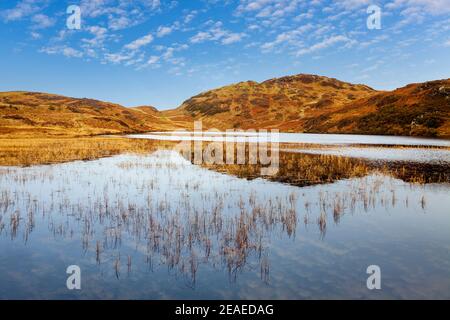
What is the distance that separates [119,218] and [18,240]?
4.24m

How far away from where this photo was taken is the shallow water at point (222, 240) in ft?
33.9

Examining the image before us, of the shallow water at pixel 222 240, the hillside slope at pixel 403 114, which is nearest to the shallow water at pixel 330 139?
the hillside slope at pixel 403 114

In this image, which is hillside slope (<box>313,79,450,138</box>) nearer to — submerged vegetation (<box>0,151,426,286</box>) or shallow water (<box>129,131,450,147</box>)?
shallow water (<box>129,131,450,147</box>)

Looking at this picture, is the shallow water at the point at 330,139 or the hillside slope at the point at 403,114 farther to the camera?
the hillside slope at the point at 403,114

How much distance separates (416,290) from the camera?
1006cm

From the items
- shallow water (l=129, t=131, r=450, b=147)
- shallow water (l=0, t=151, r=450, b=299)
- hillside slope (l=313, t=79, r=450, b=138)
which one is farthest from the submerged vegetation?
hillside slope (l=313, t=79, r=450, b=138)

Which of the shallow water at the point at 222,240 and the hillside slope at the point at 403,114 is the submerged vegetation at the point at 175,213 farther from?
the hillside slope at the point at 403,114

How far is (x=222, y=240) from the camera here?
14016mm

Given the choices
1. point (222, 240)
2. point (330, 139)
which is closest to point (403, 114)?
point (330, 139)

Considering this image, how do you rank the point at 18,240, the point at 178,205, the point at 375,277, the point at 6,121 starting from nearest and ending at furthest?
1. the point at 375,277
2. the point at 18,240
3. the point at 178,205
4. the point at 6,121

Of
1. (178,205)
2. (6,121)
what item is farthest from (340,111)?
(178,205)

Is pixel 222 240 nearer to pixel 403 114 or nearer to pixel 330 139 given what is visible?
pixel 330 139

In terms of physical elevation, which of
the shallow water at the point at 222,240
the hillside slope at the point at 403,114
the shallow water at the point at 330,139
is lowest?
the shallow water at the point at 222,240
